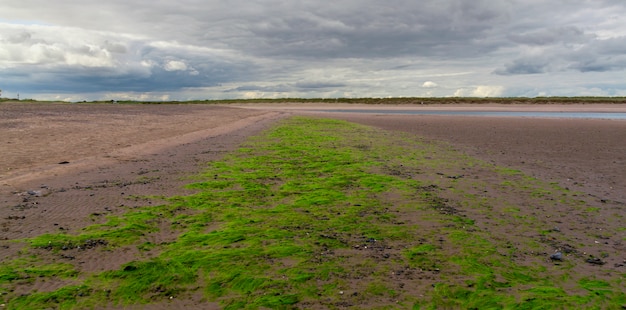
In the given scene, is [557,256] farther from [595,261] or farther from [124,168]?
[124,168]

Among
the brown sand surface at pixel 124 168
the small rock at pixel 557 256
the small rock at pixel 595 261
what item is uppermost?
the brown sand surface at pixel 124 168

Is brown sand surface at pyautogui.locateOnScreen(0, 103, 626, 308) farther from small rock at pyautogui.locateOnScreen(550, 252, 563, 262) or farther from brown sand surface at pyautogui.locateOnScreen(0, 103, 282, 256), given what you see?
small rock at pyautogui.locateOnScreen(550, 252, 563, 262)

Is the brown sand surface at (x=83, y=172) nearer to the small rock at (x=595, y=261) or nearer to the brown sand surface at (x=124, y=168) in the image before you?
the brown sand surface at (x=124, y=168)

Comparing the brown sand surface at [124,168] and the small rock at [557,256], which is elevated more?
the brown sand surface at [124,168]

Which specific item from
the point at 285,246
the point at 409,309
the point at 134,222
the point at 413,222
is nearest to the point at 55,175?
the point at 134,222

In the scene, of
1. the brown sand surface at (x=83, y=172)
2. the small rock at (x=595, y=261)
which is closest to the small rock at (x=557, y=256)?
the small rock at (x=595, y=261)

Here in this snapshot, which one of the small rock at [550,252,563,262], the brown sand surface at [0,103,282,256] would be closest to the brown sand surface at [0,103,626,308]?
the brown sand surface at [0,103,282,256]

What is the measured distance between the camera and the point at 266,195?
28.3 feet

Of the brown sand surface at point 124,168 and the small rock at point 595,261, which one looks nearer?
the small rock at point 595,261

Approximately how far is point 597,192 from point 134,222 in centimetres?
939

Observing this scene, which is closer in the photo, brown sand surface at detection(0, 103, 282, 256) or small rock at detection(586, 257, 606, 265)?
small rock at detection(586, 257, 606, 265)

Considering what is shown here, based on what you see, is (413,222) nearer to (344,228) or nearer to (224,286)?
(344,228)

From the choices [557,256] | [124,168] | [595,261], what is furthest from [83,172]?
[595,261]

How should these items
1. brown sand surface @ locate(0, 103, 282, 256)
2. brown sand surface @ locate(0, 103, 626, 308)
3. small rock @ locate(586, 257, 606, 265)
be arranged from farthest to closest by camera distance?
1. brown sand surface @ locate(0, 103, 282, 256)
2. brown sand surface @ locate(0, 103, 626, 308)
3. small rock @ locate(586, 257, 606, 265)
